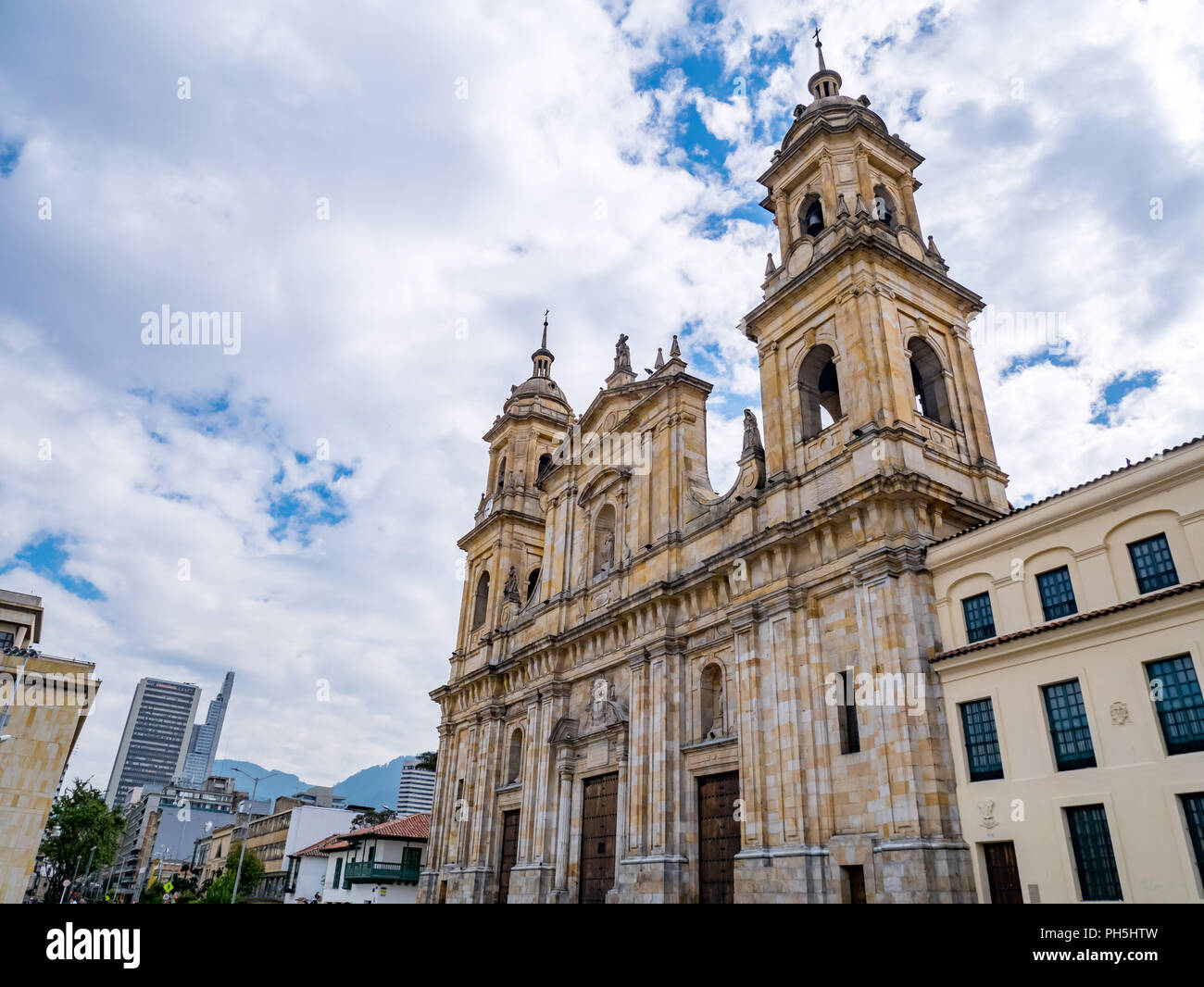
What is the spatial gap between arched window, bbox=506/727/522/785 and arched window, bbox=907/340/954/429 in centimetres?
2237

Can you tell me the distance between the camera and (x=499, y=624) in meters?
41.1

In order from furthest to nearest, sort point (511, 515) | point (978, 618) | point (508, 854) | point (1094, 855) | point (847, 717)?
point (511, 515), point (508, 854), point (847, 717), point (978, 618), point (1094, 855)

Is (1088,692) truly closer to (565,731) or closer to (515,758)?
(565,731)

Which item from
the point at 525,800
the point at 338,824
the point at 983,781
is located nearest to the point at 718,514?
the point at 983,781

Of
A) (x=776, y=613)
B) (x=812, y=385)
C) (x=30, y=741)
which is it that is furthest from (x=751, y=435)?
(x=30, y=741)

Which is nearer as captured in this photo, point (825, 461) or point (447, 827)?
point (825, 461)

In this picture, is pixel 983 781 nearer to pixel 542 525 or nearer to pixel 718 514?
pixel 718 514

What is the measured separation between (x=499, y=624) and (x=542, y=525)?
6.07 meters

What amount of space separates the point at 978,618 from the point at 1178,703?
15.7 feet

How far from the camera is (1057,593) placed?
17.3 metres

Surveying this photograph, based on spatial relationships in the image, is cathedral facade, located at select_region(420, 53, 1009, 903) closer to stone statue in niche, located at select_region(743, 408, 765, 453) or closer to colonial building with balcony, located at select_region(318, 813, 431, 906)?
stone statue in niche, located at select_region(743, 408, 765, 453)

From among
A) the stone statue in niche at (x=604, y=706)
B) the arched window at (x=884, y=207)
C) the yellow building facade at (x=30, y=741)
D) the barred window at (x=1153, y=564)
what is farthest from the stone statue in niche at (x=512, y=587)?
the barred window at (x=1153, y=564)
